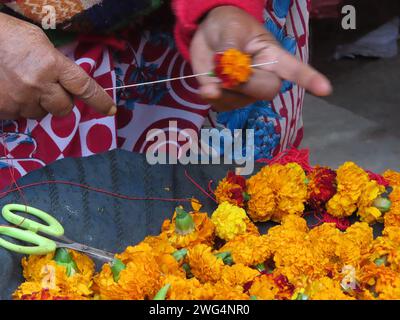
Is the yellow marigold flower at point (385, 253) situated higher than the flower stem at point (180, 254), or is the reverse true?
the flower stem at point (180, 254)

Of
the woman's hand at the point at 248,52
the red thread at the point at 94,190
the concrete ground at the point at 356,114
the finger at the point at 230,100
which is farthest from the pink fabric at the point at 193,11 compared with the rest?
the concrete ground at the point at 356,114

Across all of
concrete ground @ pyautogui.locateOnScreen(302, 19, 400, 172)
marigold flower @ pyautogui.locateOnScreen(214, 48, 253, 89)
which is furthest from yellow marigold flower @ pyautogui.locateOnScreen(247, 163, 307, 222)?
concrete ground @ pyautogui.locateOnScreen(302, 19, 400, 172)

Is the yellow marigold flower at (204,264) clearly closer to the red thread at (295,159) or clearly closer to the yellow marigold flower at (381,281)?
the yellow marigold flower at (381,281)

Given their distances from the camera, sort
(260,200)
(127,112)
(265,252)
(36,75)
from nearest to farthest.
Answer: (36,75) → (265,252) → (260,200) → (127,112)

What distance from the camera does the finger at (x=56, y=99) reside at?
108cm

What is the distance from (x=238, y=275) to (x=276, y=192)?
25 centimetres

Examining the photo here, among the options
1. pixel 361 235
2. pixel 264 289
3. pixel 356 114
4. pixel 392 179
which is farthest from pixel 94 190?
pixel 356 114

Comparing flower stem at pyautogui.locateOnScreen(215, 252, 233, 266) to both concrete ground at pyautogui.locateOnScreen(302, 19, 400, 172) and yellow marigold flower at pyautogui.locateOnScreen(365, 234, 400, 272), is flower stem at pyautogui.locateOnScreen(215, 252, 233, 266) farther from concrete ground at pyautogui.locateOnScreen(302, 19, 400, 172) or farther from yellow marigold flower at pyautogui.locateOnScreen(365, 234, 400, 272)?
concrete ground at pyautogui.locateOnScreen(302, 19, 400, 172)

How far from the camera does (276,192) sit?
1294 millimetres

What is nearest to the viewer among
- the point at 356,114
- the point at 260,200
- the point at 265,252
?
the point at 265,252

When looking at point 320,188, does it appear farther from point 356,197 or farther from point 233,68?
point 233,68

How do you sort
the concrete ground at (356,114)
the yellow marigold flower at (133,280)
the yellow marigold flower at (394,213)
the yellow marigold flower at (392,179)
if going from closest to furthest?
1. the yellow marigold flower at (133,280)
2. the yellow marigold flower at (394,213)
3. the yellow marigold flower at (392,179)
4. the concrete ground at (356,114)

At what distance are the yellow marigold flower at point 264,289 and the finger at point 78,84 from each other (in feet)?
1.24
